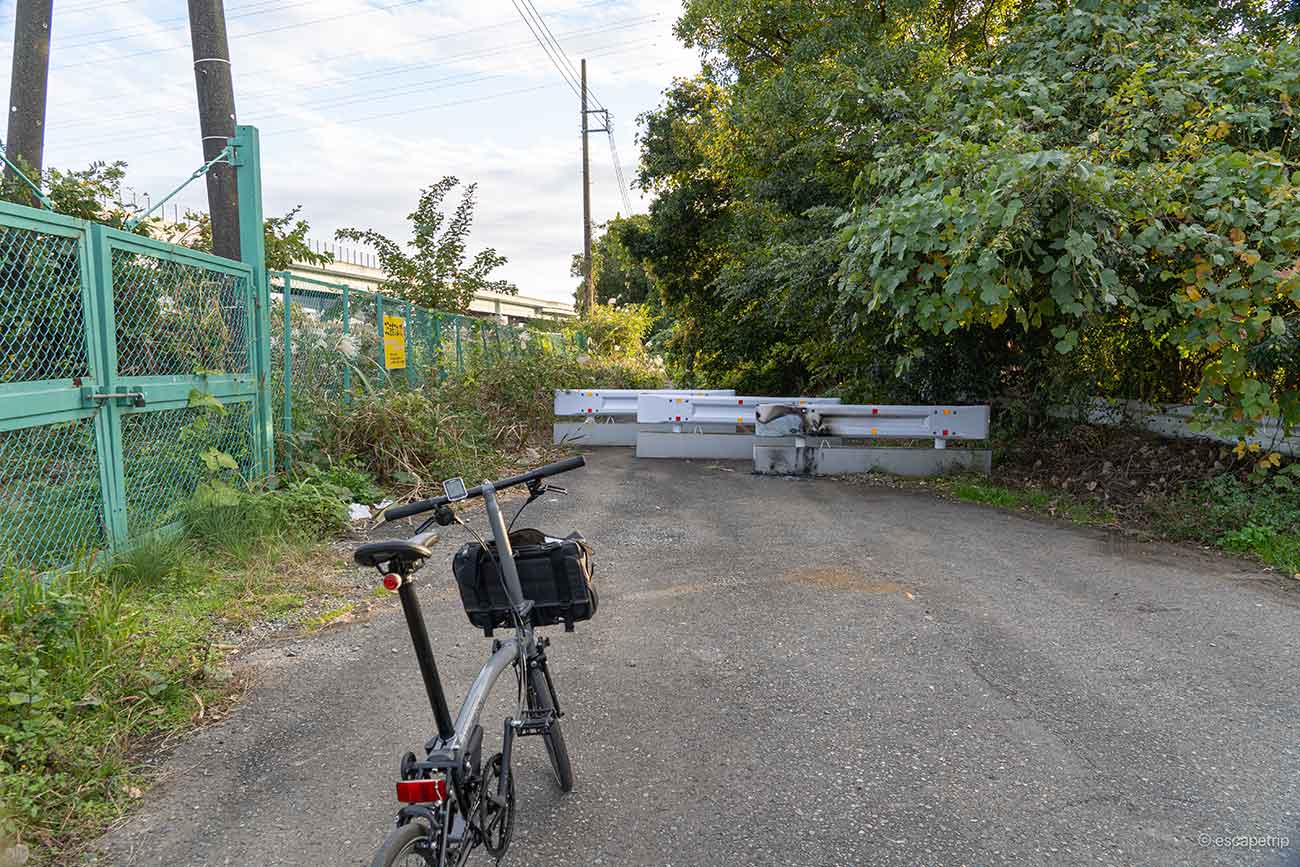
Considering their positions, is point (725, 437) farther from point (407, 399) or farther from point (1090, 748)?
point (1090, 748)

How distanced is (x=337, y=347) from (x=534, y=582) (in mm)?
6660

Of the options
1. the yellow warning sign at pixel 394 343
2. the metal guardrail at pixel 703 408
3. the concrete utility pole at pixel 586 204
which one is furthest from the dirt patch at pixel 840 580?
the concrete utility pole at pixel 586 204

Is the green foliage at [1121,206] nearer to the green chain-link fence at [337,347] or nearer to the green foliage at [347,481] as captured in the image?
the green foliage at [347,481]

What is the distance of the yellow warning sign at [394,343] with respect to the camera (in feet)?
32.0

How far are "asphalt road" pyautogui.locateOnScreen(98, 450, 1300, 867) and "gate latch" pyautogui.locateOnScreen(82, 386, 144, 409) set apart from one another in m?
1.82

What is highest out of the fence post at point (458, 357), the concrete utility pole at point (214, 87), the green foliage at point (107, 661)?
the concrete utility pole at point (214, 87)

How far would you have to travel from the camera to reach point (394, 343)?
10016mm

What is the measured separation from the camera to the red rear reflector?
2115 millimetres

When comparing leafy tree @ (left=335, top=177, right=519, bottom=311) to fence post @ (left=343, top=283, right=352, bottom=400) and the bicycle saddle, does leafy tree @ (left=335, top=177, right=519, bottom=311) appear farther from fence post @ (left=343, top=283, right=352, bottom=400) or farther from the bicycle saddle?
the bicycle saddle

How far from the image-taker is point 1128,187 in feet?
22.0

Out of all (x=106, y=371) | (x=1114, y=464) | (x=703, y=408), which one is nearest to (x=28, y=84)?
(x=106, y=371)

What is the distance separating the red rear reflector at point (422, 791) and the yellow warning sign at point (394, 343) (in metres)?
8.13

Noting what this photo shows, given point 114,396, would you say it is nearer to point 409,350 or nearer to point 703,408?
point 409,350

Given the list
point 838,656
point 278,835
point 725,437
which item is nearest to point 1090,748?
point 838,656
